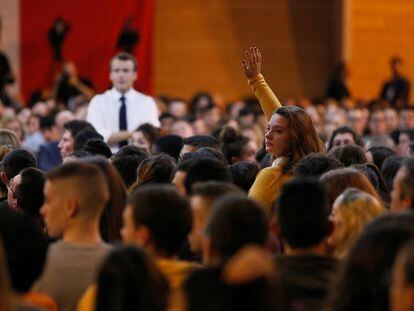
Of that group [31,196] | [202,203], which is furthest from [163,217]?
[31,196]

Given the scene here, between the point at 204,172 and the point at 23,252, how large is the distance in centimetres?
164

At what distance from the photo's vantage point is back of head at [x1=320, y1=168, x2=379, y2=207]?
6.16 metres

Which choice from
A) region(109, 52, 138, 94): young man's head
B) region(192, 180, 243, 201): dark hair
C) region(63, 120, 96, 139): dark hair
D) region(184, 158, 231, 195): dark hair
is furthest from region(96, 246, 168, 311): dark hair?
region(109, 52, 138, 94): young man's head

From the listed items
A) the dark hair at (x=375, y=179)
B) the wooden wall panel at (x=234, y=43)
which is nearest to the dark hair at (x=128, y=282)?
the dark hair at (x=375, y=179)

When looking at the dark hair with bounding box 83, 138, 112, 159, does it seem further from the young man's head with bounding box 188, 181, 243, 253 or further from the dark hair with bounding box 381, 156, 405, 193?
the young man's head with bounding box 188, 181, 243, 253

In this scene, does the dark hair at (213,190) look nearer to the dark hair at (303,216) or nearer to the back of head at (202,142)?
the dark hair at (303,216)

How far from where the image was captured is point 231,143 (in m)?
10.7

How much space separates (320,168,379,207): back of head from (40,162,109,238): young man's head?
1254 millimetres

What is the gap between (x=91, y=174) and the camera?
17.9 feet

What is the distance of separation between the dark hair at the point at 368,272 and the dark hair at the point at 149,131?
6.60m

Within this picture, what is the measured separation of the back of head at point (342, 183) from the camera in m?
6.16

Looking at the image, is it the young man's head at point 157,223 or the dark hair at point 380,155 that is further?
the dark hair at point 380,155

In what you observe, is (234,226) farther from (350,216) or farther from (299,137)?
(299,137)

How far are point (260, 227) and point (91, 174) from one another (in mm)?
1157
